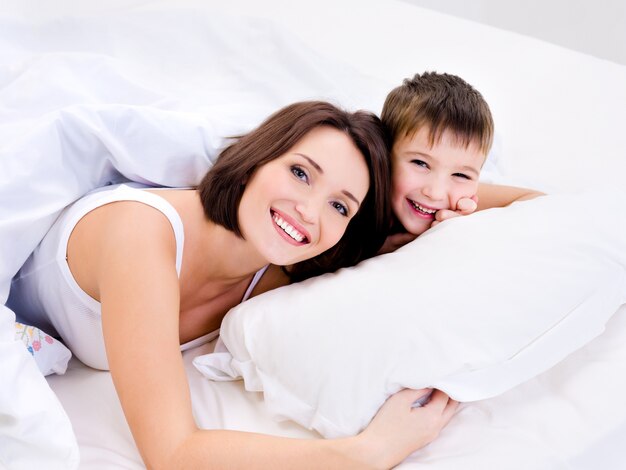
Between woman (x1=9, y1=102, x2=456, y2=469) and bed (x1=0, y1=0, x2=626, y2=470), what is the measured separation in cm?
9

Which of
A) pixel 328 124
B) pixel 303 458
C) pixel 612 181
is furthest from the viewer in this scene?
pixel 612 181

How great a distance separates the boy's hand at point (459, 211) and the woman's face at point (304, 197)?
7.0 inches

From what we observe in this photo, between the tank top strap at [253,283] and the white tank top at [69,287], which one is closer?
the white tank top at [69,287]

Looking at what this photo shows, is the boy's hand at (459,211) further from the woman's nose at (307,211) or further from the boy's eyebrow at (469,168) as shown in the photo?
the woman's nose at (307,211)

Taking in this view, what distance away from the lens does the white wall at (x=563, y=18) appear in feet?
11.9

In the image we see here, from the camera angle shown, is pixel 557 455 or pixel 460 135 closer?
pixel 557 455

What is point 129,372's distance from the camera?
1.05 meters

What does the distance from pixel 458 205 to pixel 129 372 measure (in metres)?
0.70

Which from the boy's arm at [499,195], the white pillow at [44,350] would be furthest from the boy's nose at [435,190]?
the white pillow at [44,350]

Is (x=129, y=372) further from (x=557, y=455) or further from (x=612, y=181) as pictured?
(x=612, y=181)

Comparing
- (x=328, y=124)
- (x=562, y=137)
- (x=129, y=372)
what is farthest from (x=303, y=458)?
(x=562, y=137)

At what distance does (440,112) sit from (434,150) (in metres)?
0.07

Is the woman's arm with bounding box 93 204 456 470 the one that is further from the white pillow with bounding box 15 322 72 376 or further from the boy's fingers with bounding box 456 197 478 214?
the boy's fingers with bounding box 456 197 478 214

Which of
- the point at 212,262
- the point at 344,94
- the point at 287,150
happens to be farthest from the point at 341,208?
the point at 344,94
